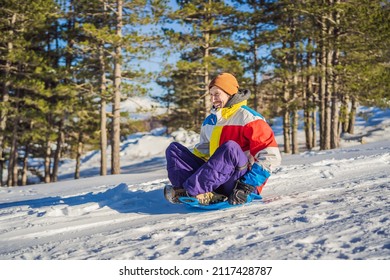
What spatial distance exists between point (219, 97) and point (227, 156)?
70 centimetres

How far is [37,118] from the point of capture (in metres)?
14.5

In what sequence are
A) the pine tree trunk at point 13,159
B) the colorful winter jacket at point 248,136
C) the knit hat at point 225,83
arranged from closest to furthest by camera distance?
1. the colorful winter jacket at point 248,136
2. the knit hat at point 225,83
3. the pine tree trunk at point 13,159

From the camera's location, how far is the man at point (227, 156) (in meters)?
3.60

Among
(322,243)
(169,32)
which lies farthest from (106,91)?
(322,243)

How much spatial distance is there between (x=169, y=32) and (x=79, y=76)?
149 inches

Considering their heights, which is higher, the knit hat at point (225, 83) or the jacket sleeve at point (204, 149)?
the knit hat at point (225, 83)

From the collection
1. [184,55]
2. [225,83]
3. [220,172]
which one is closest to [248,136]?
[220,172]

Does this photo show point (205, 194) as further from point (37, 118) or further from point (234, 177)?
point (37, 118)

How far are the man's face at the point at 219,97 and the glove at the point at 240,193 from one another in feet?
2.72

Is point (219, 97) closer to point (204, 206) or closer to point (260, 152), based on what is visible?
point (260, 152)

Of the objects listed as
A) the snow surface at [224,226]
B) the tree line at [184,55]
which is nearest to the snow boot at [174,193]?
the snow surface at [224,226]

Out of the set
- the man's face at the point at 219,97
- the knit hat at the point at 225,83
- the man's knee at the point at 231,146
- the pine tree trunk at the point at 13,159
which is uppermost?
the knit hat at the point at 225,83

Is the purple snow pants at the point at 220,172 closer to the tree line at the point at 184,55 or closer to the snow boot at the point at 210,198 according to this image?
the snow boot at the point at 210,198

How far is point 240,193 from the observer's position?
3607 millimetres
